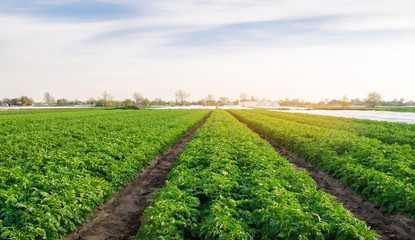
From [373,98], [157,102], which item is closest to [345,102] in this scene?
[373,98]

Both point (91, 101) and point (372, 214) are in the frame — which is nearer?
point (372, 214)

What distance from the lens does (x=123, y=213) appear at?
23.1ft

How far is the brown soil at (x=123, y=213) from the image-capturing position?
5887mm

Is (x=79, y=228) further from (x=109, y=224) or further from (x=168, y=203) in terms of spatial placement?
(x=168, y=203)

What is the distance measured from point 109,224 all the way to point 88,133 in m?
13.2

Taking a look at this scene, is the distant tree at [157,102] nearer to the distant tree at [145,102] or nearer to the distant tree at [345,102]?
the distant tree at [145,102]

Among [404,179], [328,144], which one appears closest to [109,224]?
[404,179]

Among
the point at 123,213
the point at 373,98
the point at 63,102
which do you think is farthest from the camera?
the point at 63,102

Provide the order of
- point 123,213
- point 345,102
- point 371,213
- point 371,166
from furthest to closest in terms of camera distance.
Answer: point 345,102 → point 371,166 → point 371,213 → point 123,213

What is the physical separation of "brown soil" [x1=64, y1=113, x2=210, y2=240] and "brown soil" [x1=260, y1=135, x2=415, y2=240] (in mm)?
6588

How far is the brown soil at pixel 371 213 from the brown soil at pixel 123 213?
6.59 m

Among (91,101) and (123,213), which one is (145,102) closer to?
(91,101)

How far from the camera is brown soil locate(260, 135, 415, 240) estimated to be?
6.10 m

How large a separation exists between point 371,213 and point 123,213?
25.0 feet
